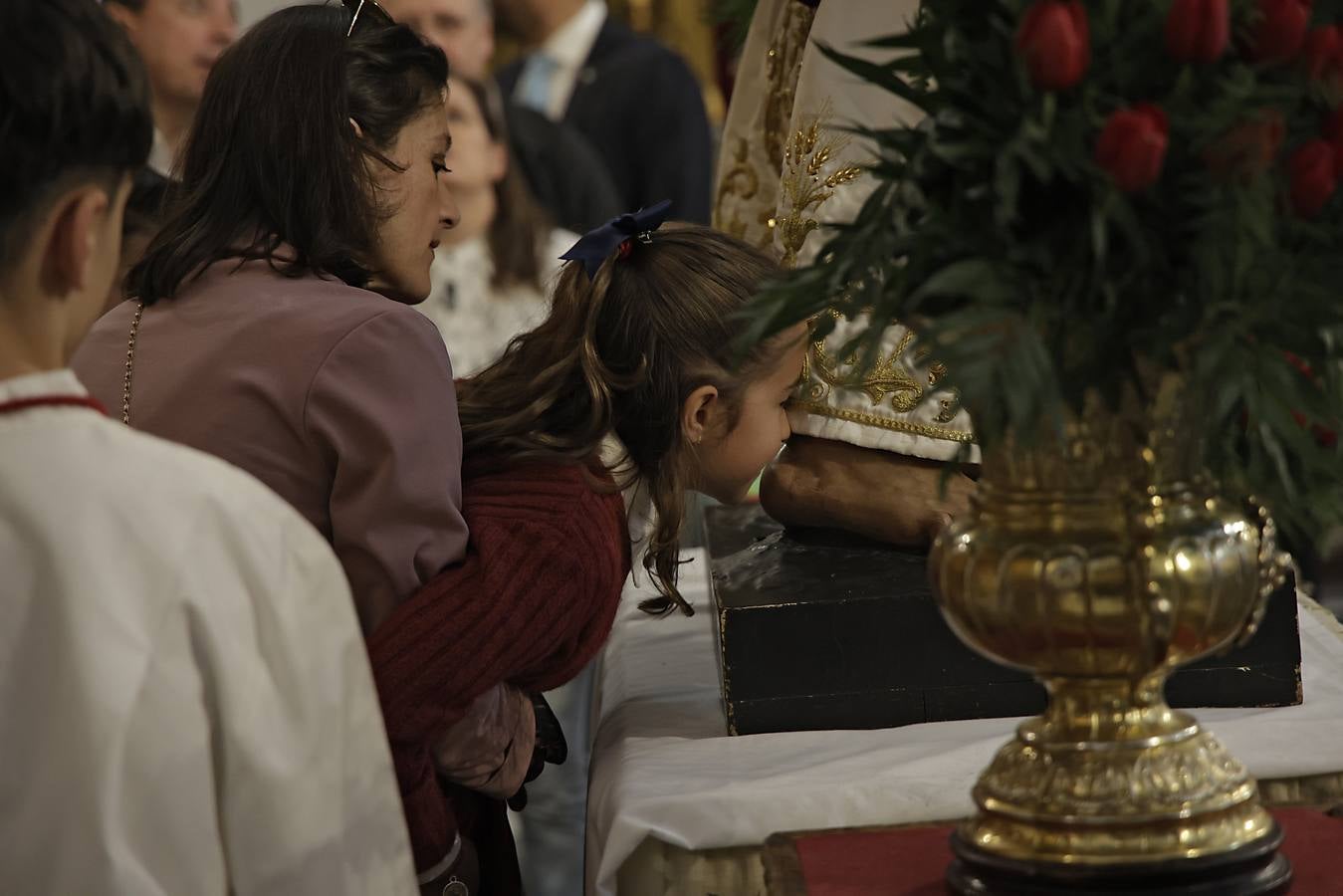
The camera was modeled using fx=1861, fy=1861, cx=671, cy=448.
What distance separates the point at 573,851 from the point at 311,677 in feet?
5.75

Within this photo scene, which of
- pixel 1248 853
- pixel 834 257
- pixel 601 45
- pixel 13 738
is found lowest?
pixel 1248 853

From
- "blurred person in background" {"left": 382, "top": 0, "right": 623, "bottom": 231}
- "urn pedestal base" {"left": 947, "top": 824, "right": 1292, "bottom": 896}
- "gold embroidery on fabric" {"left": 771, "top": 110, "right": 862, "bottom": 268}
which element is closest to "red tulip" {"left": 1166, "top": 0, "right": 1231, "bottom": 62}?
"urn pedestal base" {"left": 947, "top": 824, "right": 1292, "bottom": 896}

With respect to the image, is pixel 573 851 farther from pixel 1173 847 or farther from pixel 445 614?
pixel 1173 847

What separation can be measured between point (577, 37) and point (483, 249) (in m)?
0.82

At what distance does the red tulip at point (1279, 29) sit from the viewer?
3.25 ft

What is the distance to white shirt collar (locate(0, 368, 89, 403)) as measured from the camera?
1044 millimetres

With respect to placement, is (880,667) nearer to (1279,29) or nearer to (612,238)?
(612,238)

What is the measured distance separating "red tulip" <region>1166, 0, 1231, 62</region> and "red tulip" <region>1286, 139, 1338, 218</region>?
0.24 feet

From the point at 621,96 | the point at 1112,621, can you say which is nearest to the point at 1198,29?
the point at 1112,621

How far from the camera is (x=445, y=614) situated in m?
1.53

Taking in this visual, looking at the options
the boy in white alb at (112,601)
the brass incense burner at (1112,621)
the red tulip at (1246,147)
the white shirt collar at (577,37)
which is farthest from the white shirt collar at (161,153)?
the red tulip at (1246,147)

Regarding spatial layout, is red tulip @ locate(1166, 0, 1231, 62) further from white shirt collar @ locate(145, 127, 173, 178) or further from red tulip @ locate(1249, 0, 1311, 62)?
white shirt collar @ locate(145, 127, 173, 178)

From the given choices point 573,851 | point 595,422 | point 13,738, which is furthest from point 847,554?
point 573,851

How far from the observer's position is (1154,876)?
42.2 inches
